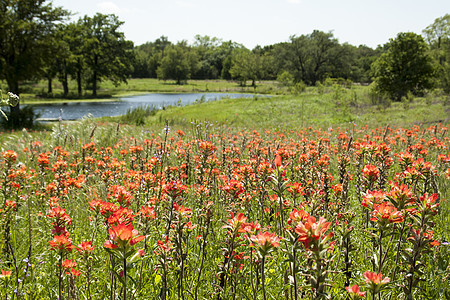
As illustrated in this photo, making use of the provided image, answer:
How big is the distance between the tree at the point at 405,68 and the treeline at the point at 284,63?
24916 millimetres

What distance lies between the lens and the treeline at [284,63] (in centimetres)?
6128

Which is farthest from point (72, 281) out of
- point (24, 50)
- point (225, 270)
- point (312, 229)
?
point (24, 50)

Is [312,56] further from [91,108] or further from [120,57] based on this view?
[91,108]

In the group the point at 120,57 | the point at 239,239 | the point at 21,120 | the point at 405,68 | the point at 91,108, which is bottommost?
the point at 21,120

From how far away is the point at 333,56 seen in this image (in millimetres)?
60875

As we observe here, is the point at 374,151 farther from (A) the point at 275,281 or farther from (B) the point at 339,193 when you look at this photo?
(A) the point at 275,281

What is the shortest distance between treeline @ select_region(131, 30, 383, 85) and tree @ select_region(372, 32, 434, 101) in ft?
81.7

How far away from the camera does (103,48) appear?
174ft

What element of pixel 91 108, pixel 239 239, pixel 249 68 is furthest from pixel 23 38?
pixel 249 68

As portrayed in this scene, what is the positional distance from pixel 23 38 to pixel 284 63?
55575 millimetres

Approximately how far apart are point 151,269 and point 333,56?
221 ft

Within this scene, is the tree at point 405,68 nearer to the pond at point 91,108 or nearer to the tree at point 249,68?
the pond at point 91,108

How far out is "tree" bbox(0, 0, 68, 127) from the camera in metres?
18.5

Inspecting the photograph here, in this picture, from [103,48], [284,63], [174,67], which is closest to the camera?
[103,48]
